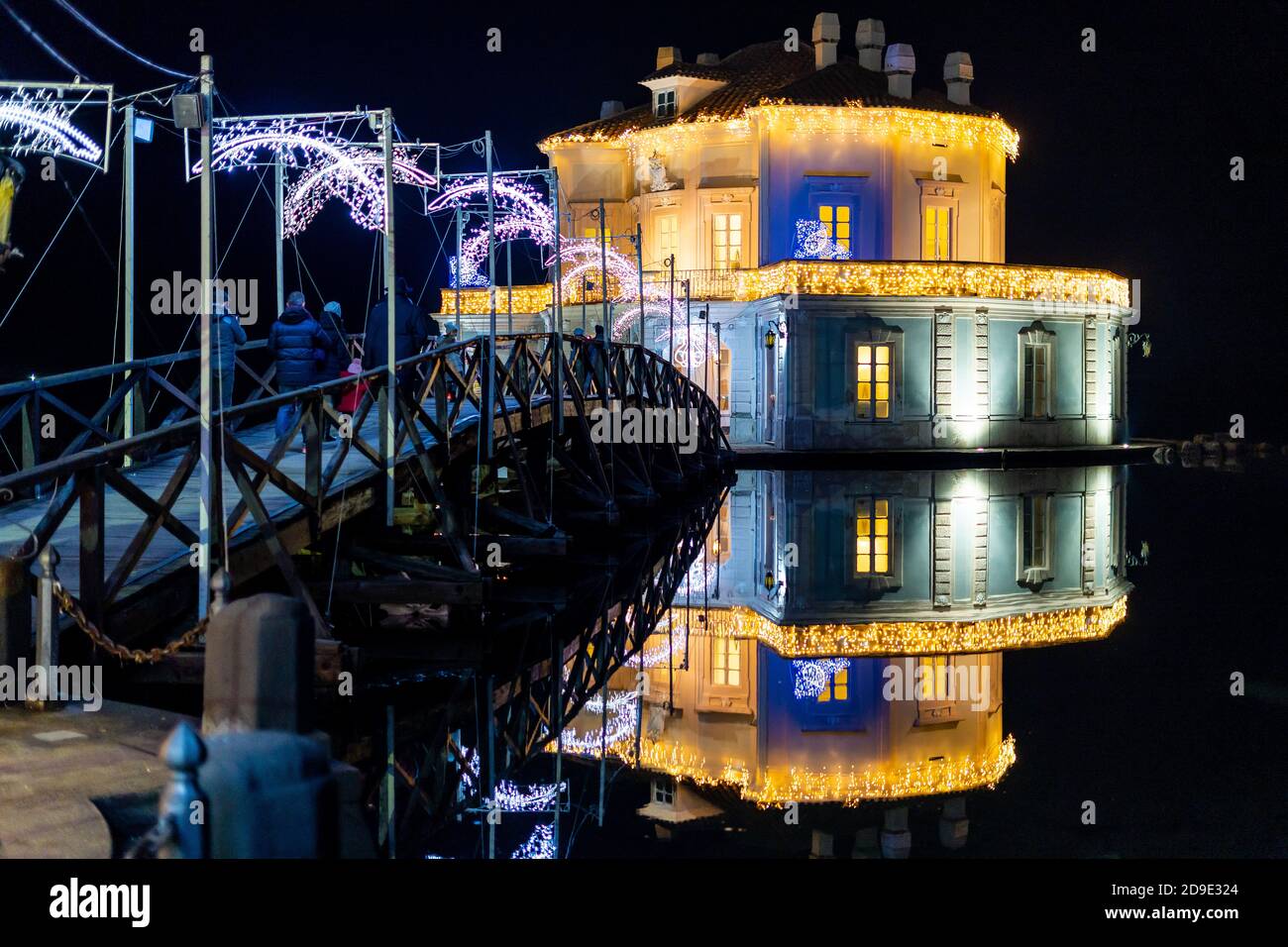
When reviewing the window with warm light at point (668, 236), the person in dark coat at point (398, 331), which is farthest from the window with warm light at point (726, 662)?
the window with warm light at point (668, 236)

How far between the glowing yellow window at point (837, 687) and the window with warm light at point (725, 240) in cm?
2970

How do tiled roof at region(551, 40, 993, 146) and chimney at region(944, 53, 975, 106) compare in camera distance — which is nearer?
tiled roof at region(551, 40, 993, 146)

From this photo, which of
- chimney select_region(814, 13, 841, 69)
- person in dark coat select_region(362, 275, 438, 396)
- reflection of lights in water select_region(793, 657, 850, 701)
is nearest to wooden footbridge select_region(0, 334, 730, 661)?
person in dark coat select_region(362, 275, 438, 396)

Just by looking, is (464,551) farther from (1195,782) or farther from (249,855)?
(249,855)

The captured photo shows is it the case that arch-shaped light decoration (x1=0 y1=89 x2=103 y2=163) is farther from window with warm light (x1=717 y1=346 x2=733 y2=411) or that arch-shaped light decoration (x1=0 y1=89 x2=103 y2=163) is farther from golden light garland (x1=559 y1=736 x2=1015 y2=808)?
Result: window with warm light (x1=717 y1=346 x2=733 y2=411)

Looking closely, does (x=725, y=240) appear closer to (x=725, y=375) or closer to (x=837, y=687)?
(x=725, y=375)

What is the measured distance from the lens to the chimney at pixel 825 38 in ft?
132

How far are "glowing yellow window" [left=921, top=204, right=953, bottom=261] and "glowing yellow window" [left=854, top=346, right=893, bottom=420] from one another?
5059mm

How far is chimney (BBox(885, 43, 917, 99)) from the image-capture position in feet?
127

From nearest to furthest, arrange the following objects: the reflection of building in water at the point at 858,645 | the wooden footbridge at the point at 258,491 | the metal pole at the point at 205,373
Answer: the reflection of building in water at the point at 858,645 < the wooden footbridge at the point at 258,491 < the metal pole at the point at 205,373

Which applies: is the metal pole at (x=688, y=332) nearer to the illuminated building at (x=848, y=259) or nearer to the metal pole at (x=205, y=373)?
the illuminated building at (x=848, y=259)

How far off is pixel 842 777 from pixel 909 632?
4321 mm

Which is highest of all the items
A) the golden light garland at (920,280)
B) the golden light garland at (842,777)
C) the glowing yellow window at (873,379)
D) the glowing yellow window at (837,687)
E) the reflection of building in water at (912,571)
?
the golden light garland at (920,280)

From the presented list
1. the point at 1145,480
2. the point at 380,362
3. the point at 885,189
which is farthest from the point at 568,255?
the point at 380,362
